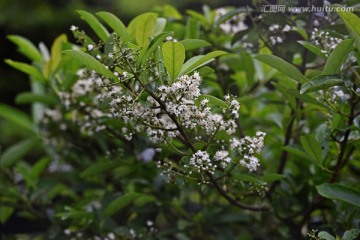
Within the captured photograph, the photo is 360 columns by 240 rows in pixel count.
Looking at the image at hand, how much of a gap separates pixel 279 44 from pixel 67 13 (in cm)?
305

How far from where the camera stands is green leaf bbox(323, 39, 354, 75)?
106cm

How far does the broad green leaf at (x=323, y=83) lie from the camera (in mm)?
1018

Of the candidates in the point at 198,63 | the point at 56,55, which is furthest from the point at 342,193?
the point at 56,55

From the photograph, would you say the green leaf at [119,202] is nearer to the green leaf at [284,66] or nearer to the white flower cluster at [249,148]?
the white flower cluster at [249,148]

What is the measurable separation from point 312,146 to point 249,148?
183 mm

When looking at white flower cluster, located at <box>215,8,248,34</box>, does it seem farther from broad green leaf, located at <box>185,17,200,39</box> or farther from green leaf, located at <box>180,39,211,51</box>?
green leaf, located at <box>180,39,211,51</box>

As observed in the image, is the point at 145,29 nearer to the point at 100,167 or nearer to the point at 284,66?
the point at 284,66

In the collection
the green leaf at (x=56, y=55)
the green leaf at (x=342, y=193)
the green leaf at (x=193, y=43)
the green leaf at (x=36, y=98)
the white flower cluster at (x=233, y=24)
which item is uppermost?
the white flower cluster at (x=233, y=24)

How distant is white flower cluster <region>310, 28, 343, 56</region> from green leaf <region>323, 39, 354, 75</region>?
9cm

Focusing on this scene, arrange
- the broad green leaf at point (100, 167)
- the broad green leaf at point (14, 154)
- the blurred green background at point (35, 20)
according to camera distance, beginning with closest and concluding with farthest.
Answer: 1. the broad green leaf at point (100, 167)
2. the broad green leaf at point (14, 154)
3. the blurred green background at point (35, 20)

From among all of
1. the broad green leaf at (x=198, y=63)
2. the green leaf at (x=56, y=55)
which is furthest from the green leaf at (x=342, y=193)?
the green leaf at (x=56, y=55)

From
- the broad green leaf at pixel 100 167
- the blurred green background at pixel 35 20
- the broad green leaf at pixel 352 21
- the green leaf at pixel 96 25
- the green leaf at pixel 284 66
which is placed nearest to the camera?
the broad green leaf at pixel 352 21

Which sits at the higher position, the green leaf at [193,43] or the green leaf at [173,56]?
the green leaf at [193,43]

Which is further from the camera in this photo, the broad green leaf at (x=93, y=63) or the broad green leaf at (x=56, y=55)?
the broad green leaf at (x=56, y=55)
